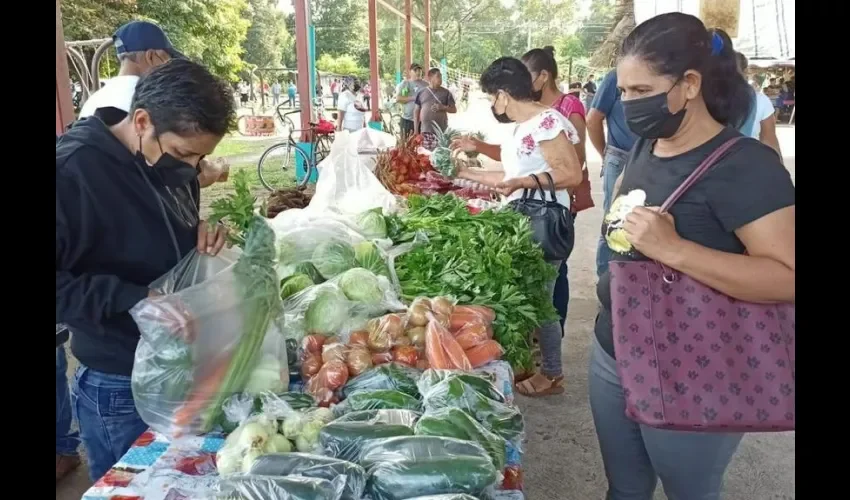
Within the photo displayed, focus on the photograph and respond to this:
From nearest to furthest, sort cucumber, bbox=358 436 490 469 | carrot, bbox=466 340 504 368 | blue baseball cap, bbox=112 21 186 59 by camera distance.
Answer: cucumber, bbox=358 436 490 469, carrot, bbox=466 340 504 368, blue baseball cap, bbox=112 21 186 59

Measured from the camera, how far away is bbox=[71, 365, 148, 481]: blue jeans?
1644 mm

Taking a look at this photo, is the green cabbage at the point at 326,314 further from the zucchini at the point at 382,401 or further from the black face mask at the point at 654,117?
the black face mask at the point at 654,117

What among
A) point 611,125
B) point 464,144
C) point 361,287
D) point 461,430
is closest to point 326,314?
point 361,287

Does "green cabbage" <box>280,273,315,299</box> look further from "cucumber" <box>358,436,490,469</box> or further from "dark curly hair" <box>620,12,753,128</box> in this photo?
"dark curly hair" <box>620,12,753,128</box>

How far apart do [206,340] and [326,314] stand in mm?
661

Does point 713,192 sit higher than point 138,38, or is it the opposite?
point 138,38

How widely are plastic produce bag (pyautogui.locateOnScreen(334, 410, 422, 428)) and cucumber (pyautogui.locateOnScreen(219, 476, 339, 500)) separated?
0.31 meters

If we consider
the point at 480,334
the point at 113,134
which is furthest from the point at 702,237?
the point at 113,134

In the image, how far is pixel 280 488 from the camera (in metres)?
1.12

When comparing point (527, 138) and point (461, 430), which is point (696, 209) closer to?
point (461, 430)

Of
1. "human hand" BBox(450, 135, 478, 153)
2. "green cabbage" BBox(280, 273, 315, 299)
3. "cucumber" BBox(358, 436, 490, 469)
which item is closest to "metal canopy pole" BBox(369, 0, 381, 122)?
"human hand" BBox(450, 135, 478, 153)

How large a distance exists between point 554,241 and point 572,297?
239 centimetres

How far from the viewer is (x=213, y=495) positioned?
1222 mm
